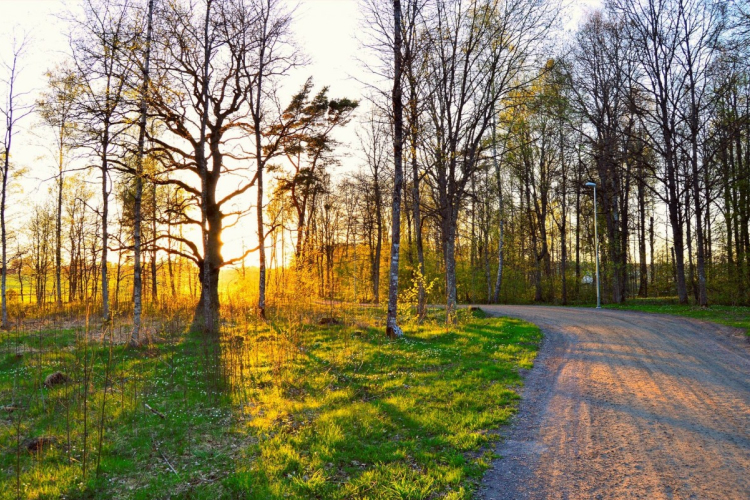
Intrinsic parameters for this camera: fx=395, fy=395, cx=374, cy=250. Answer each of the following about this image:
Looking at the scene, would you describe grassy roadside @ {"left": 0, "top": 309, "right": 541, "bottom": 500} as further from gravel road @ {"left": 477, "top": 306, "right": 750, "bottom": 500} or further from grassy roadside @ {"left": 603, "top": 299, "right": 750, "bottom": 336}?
grassy roadside @ {"left": 603, "top": 299, "right": 750, "bottom": 336}

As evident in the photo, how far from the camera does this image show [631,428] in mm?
5234

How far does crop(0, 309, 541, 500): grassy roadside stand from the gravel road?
0.49 metres

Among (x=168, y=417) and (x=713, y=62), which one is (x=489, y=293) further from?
(x=168, y=417)

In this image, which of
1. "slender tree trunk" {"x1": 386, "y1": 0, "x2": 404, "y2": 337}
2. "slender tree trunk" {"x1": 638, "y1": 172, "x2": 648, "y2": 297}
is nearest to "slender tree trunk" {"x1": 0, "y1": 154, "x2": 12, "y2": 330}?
"slender tree trunk" {"x1": 386, "y1": 0, "x2": 404, "y2": 337}

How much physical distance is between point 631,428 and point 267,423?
516 centimetres

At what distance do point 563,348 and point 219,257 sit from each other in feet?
45.4

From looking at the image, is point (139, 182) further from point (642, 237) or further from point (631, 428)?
point (642, 237)

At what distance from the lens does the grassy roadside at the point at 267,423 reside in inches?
175

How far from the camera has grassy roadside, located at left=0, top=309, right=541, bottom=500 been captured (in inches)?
175

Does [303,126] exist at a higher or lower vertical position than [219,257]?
higher

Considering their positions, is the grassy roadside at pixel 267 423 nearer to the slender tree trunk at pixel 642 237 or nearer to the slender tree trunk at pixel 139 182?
the slender tree trunk at pixel 139 182

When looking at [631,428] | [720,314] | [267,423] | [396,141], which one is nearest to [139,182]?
[396,141]

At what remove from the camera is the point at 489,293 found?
30406 millimetres

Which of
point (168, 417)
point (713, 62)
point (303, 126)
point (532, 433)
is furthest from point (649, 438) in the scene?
point (713, 62)
